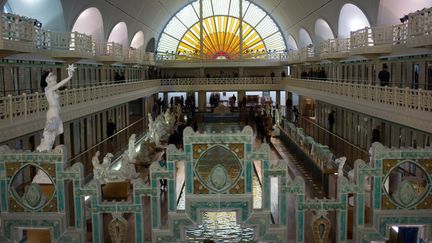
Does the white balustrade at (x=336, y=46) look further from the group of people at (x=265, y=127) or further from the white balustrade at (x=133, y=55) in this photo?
the white balustrade at (x=133, y=55)

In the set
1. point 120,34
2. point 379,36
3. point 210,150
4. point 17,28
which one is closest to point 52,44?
point 17,28

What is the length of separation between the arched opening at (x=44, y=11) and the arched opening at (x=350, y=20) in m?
18.0

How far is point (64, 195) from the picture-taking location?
8.77m

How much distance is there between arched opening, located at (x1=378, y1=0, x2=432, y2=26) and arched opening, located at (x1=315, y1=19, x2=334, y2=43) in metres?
15.8

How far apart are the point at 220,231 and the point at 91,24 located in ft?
82.1

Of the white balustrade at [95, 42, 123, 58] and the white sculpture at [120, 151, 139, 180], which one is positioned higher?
the white balustrade at [95, 42, 123, 58]

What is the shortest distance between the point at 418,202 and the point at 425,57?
16.4 meters

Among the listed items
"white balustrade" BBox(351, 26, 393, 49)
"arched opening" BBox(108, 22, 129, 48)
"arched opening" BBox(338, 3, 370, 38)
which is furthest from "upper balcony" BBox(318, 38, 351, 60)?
"arched opening" BBox(108, 22, 129, 48)

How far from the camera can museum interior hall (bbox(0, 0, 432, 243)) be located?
874cm

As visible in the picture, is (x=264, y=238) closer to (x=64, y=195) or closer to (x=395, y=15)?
(x=64, y=195)

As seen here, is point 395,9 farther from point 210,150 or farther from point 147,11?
point 147,11

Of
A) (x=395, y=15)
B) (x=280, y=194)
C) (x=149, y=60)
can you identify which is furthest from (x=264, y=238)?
(x=149, y=60)

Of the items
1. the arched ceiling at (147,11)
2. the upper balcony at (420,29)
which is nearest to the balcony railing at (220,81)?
the arched ceiling at (147,11)

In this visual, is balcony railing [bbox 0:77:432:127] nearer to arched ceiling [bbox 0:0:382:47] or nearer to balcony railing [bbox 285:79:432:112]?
balcony railing [bbox 285:79:432:112]
